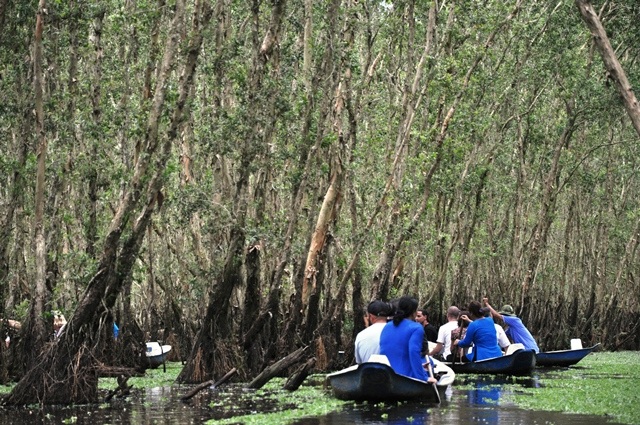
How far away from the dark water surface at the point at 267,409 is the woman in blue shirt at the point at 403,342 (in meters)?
0.51


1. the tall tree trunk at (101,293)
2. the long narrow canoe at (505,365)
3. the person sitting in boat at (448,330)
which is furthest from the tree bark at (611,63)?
the person sitting in boat at (448,330)

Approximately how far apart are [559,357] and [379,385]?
10.9 m

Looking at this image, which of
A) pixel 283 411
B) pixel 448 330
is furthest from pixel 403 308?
pixel 448 330

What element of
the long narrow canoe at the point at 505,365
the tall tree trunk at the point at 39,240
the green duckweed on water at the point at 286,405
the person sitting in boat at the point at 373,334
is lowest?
the green duckweed on water at the point at 286,405

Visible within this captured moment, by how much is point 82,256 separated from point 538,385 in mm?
7750

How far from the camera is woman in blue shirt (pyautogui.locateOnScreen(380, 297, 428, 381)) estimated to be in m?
15.6

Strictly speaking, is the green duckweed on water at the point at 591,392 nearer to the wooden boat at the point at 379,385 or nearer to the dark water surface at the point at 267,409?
the dark water surface at the point at 267,409

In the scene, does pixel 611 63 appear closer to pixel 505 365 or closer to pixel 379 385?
pixel 379 385

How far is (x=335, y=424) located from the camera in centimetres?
1316

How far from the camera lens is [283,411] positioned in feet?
48.4

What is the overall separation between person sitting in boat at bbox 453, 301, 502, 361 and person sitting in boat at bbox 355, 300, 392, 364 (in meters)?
5.02

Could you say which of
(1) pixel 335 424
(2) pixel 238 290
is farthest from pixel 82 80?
(1) pixel 335 424

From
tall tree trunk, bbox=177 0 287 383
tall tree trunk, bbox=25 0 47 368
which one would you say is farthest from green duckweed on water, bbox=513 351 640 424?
tall tree trunk, bbox=25 0 47 368

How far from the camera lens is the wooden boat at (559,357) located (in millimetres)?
25266
